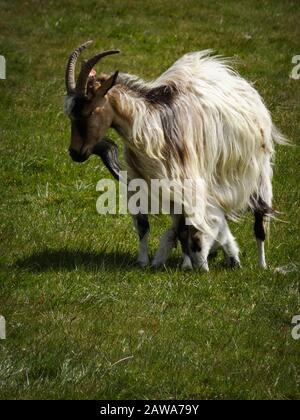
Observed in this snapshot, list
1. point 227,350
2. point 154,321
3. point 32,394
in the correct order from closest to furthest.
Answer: point 32,394 < point 227,350 < point 154,321

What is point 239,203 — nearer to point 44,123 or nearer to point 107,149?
point 107,149

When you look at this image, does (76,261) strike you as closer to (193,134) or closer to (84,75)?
(193,134)

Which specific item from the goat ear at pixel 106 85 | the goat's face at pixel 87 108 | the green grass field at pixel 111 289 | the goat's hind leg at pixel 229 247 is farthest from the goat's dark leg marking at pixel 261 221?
the goat ear at pixel 106 85

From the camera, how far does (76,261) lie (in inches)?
408

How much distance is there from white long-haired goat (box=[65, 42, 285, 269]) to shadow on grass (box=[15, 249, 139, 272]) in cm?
28

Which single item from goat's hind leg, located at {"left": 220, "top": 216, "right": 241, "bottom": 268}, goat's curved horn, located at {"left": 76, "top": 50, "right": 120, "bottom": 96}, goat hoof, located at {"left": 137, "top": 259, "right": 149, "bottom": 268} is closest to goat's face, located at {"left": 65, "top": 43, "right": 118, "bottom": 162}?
goat's curved horn, located at {"left": 76, "top": 50, "right": 120, "bottom": 96}

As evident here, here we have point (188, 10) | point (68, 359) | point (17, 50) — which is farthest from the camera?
point (188, 10)

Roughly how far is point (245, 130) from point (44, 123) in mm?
6140

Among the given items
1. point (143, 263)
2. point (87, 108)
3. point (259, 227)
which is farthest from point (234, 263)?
point (87, 108)

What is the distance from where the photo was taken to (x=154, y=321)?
8828 mm

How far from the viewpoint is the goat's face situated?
9.73 meters

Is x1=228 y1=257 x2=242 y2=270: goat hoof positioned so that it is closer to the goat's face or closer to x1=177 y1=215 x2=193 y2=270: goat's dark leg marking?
x1=177 y1=215 x2=193 y2=270: goat's dark leg marking

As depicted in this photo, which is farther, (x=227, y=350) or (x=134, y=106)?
(x=134, y=106)

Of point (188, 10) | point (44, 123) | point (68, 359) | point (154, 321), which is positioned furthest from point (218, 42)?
point (68, 359)
